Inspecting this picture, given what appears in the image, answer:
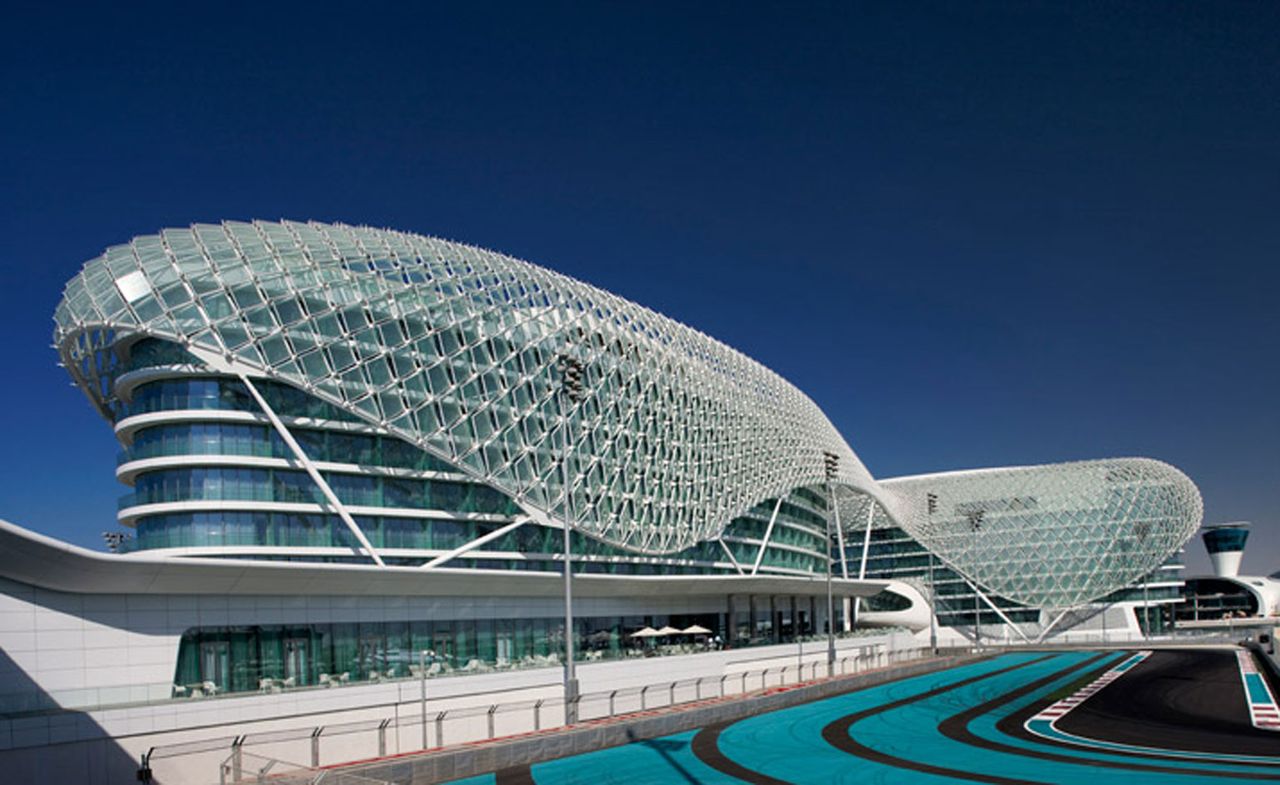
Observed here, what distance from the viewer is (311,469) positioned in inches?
1881

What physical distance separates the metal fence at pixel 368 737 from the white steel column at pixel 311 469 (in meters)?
9.03

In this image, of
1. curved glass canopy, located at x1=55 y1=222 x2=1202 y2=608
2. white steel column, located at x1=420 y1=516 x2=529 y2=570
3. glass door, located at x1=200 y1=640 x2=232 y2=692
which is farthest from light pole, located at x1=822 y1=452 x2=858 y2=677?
glass door, located at x1=200 y1=640 x2=232 y2=692

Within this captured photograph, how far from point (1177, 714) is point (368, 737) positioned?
3005cm

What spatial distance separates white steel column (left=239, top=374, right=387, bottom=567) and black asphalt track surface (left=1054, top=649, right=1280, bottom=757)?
30.4 metres

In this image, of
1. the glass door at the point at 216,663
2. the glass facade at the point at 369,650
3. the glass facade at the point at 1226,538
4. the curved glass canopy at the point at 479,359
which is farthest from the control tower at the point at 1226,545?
the glass door at the point at 216,663

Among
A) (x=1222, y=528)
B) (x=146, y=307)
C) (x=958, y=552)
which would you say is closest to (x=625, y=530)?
A: (x=146, y=307)

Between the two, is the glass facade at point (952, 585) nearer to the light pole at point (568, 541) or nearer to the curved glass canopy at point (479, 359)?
the curved glass canopy at point (479, 359)

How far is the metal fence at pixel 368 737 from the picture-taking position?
26562 mm

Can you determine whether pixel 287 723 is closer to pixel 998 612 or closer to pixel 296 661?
pixel 296 661

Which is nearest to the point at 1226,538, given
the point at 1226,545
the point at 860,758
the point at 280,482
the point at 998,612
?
the point at 1226,545

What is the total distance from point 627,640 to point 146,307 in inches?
1411

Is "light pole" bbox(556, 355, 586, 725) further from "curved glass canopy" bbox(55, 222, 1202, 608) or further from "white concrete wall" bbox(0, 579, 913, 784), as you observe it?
"curved glass canopy" bbox(55, 222, 1202, 608)

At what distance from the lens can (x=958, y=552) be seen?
433 ft

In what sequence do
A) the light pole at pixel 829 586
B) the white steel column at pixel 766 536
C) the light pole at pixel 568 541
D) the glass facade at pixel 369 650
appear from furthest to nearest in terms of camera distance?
the white steel column at pixel 766 536, the light pole at pixel 829 586, the glass facade at pixel 369 650, the light pole at pixel 568 541
